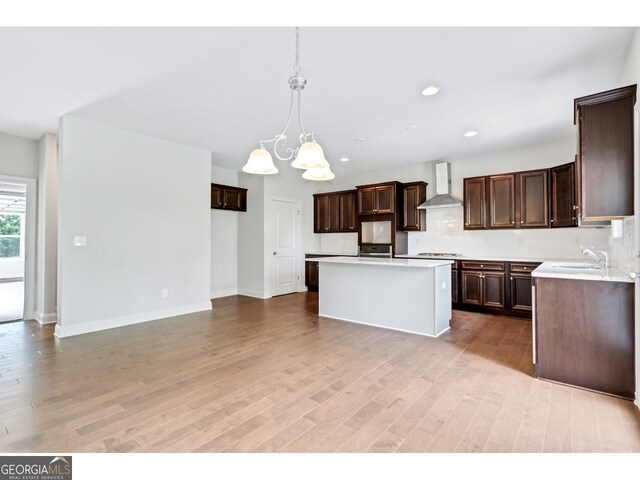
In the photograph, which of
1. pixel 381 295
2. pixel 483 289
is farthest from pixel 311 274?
pixel 483 289

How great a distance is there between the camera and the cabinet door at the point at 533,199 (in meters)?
4.83

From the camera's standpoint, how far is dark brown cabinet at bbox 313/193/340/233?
7.40 metres

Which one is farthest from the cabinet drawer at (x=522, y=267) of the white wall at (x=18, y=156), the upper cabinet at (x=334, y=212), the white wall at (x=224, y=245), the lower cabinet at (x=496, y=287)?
the white wall at (x=18, y=156)

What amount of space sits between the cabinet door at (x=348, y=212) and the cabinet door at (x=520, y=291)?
10.8 ft

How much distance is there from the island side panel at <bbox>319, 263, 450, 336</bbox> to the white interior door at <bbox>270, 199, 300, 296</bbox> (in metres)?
2.22

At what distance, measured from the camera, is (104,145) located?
416cm

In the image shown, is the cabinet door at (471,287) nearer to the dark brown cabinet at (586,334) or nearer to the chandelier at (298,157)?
the dark brown cabinet at (586,334)

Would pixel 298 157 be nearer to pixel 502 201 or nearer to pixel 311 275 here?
pixel 502 201

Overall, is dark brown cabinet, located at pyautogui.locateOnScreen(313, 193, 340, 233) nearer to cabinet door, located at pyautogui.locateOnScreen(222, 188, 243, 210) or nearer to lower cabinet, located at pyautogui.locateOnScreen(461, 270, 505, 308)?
cabinet door, located at pyautogui.locateOnScreen(222, 188, 243, 210)

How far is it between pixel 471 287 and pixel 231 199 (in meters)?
4.91

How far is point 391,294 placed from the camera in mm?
4102

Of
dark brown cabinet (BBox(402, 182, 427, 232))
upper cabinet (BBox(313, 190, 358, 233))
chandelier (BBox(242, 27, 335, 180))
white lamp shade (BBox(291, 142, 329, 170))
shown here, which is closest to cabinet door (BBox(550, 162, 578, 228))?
dark brown cabinet (BBox(402, 182, 427, 232))
